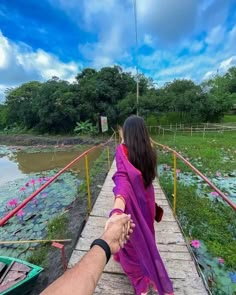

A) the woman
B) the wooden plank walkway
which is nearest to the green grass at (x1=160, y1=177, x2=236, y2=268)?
the wooden plank walkway

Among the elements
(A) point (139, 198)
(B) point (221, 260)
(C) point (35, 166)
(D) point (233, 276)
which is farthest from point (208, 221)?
(C) point (35, 166)

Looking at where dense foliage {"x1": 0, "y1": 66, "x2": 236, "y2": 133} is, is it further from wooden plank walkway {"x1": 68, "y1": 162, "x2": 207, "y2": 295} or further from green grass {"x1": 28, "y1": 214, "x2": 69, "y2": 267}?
wooden plank walkway {"x1": 68, "y1": 162, "x2": 207, "y2": 295}

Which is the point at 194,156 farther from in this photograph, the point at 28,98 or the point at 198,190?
the point at 28,98

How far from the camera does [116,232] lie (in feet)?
2.36

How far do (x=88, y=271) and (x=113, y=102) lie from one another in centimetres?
2026

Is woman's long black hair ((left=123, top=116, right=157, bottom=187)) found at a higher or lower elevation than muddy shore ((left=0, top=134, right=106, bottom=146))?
higher

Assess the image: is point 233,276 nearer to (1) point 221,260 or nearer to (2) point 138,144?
(1) point 221,260

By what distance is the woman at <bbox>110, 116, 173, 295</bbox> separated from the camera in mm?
1341

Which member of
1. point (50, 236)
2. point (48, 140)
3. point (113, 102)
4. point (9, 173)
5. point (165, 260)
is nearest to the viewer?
point (165, 260)

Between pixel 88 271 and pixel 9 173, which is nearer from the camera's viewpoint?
pixel 88 271

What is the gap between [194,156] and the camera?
817cm

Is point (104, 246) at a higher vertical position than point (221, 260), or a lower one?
higher

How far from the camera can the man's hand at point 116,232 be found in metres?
0.69

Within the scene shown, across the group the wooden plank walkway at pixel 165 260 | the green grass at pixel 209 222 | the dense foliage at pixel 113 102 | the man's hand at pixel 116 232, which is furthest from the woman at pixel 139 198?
the dense foliage at pixel 113 102
